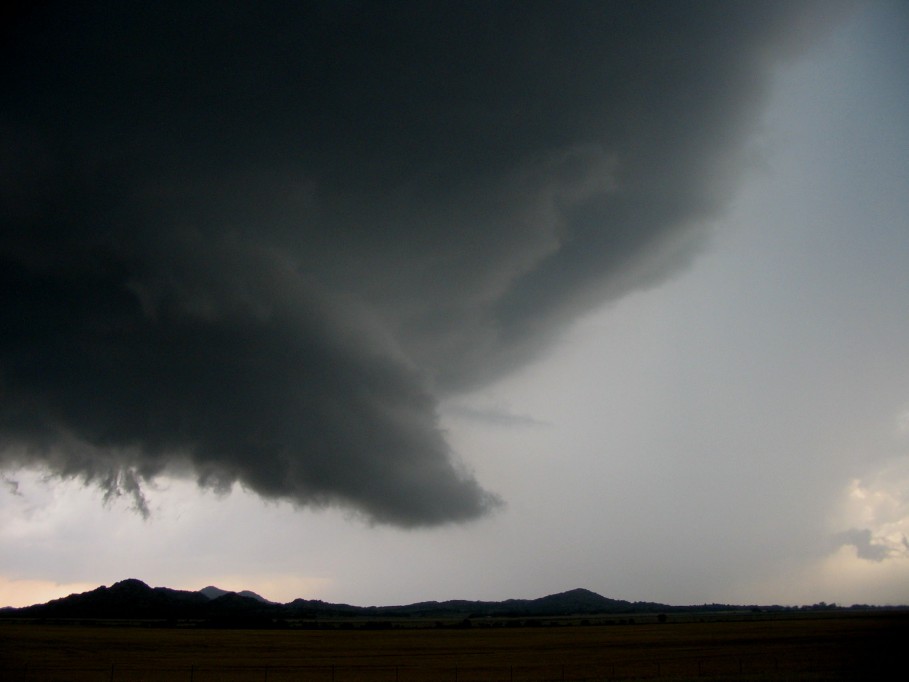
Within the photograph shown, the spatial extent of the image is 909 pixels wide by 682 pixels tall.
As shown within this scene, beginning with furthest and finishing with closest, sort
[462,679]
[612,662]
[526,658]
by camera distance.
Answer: [526,658]
[612,662]
[462,679]

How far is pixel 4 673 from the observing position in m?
50.2

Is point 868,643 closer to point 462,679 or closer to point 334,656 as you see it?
point 462,679

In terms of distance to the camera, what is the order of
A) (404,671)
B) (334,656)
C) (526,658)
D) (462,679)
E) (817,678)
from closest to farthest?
(817,678) → (462,679) → (404,671) → (526,658) → (334,656)

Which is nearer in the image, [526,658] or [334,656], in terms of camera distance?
[526,658]

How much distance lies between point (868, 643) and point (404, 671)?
5844 cm

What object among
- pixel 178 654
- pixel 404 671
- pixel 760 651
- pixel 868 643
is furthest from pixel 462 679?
pixel 868 643

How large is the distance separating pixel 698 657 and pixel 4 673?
2753 inches

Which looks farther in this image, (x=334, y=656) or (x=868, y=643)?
(x=334, y=656)

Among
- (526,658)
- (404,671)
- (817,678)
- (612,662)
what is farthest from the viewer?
(526,658)

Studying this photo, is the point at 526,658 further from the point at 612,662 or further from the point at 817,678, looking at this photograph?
the point at 817,678

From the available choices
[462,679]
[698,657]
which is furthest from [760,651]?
[462,679]

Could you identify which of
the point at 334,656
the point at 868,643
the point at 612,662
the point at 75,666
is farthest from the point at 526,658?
the point at 75,666

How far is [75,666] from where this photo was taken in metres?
58.7

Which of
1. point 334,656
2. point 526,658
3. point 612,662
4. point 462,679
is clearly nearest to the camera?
point 462,679
